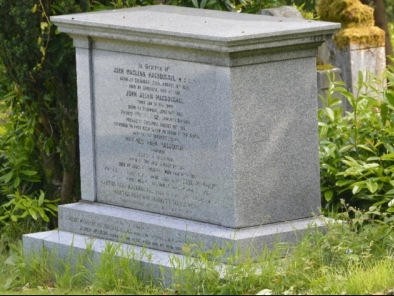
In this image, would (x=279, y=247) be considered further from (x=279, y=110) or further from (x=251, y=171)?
(x=279, y=110)

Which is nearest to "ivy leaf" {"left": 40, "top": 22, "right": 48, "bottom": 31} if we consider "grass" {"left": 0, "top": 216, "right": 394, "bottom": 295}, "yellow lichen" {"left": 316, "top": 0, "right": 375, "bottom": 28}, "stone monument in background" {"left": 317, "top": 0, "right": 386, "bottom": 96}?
"grass" {"left": 0, "top": 216, "right": 394, "bottom": 295}

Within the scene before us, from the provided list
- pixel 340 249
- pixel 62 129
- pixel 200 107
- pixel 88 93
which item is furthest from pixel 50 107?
pixel 340 249

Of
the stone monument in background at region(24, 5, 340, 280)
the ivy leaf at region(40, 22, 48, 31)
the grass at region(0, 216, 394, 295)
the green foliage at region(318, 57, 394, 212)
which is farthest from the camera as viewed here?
the ivy leaf at region(40, 22, 48, 31)

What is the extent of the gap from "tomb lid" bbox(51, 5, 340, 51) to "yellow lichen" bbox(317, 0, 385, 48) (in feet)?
15.4

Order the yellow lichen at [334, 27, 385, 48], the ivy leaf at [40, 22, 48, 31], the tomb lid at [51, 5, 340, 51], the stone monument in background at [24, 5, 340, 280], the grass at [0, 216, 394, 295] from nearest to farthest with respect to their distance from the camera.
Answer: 1. the grass at [0, 216, 394, 295]
2. the tomb lid at [51, 5, 340, 51]
3. the stone monument in background at [24, 5, 340, 280]
4. the ivy leaf at [40, 22, 48, 31]
5. the yellow lichen at [334, 27, 385, 48]

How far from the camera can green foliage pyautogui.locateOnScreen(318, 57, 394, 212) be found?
22.4 feet

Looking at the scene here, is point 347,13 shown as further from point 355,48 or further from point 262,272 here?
point 262,272

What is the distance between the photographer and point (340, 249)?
227 inches

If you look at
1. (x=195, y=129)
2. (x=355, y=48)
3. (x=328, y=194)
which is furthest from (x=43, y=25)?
(x=355, y=48)

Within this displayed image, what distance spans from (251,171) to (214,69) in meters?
0.68

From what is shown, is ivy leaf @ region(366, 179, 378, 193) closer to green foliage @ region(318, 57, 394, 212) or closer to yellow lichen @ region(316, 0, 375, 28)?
green foliage @ region(318, 57, 394, 212)

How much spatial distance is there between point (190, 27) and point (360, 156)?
6.13 ft

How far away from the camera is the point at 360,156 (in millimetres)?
7121

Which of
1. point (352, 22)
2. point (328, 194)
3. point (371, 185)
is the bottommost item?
point (328, 194)
